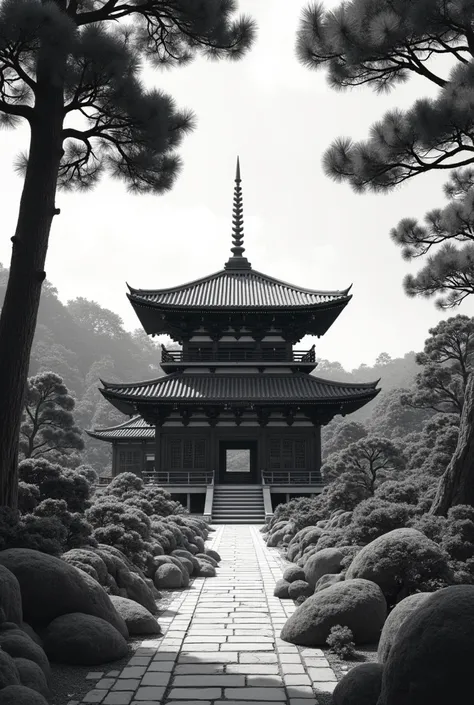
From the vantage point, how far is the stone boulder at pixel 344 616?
6531 millimetres

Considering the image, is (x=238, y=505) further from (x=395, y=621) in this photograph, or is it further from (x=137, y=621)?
(x=395, y=621)

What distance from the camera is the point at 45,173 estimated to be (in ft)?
27.4

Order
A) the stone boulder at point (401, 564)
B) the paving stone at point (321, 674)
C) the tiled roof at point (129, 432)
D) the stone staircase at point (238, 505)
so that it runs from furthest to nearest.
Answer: the tiled roof at point (129, 432)
the stone staircase at point (238, 505)
the stone boulder at point (401, 564)
the paving stone at point (321, 674)

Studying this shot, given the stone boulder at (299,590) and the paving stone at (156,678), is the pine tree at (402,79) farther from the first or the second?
the paving stone at (156,678)

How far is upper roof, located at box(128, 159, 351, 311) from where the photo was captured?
26234mm

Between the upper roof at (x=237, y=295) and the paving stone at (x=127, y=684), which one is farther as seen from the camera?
the upper roof at (x=237, y=295)

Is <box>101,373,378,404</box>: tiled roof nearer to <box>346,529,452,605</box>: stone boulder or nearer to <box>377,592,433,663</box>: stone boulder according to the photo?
<box>346,529,452,605</box>: stone boulder

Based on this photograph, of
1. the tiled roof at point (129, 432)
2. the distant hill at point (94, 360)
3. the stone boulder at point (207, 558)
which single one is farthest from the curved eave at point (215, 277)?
the distant hill at point (94, 360)

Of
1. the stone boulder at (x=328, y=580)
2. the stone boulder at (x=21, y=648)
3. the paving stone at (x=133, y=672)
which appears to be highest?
the stone boulder at (x=21, y=648)

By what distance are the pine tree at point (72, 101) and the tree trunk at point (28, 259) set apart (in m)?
0.01

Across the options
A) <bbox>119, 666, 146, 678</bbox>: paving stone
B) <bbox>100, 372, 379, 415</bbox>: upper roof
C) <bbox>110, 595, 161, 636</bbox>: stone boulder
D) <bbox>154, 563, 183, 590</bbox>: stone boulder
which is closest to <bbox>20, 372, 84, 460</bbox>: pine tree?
<bbox>100, 372, 379, 415</bbox>: upper roof

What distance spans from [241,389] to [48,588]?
1960cm

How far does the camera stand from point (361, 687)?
14.5ft

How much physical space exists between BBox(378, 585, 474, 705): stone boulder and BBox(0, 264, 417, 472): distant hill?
193 feet
